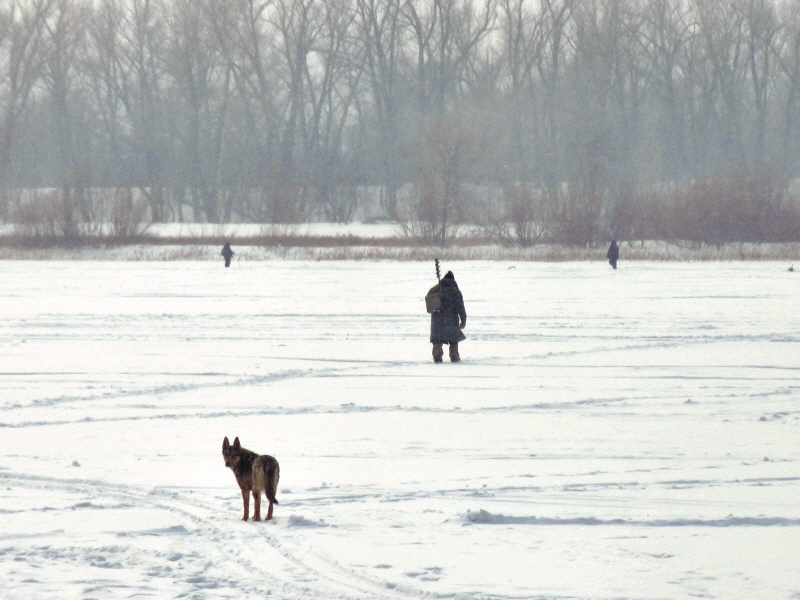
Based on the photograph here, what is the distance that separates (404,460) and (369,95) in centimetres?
6030

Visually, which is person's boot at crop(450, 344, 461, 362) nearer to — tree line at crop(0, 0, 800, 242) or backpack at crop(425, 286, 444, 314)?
backpack at crop(425, 286, 444, 314)

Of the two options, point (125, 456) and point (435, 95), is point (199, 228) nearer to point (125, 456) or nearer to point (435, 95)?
point (435, 95)

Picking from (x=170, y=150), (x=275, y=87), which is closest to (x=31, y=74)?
(x=170, y=150)

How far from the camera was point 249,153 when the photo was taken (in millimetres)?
62688

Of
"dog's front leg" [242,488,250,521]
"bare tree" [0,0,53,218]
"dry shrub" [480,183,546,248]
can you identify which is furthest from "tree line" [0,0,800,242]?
"dog's front leg" [242,488,250,521]

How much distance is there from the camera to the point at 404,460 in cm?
729

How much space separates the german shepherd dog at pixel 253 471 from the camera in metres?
5.47

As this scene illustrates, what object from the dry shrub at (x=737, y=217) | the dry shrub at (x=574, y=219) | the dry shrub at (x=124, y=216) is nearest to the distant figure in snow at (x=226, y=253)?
the dry shrub at (x=124, y=216)

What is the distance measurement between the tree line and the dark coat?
42.3 m

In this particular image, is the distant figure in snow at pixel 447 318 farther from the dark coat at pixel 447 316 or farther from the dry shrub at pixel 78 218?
Result: the dry shrub at pixel 78 218

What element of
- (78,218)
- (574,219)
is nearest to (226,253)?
(78,218)

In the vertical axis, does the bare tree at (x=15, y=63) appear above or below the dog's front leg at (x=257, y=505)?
above

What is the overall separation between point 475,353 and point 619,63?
50.4m

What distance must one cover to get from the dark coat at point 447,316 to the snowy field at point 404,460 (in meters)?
0.40
